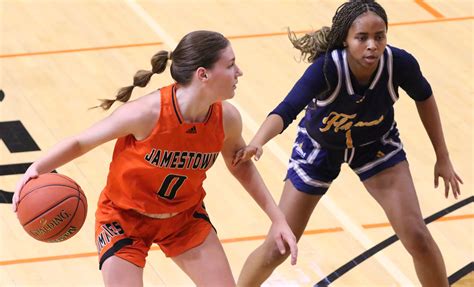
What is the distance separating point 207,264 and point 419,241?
4.30 feet

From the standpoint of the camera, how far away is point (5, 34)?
11.4 meters

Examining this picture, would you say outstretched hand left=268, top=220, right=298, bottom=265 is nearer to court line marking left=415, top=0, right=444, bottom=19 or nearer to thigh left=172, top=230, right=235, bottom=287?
thigh left=172, top=230, right=235, bottom=287

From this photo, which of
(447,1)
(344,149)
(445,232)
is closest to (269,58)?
(447,1)

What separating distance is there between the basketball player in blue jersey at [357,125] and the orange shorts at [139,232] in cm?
64

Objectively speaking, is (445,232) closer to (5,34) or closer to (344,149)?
(344,149)

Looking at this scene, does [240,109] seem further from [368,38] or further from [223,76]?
[223,76]

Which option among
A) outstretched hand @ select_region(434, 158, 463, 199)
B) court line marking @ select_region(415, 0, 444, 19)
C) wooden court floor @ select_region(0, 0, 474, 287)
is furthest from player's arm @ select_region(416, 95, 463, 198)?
court line marking @ select_region(415, 0, 444, 19)

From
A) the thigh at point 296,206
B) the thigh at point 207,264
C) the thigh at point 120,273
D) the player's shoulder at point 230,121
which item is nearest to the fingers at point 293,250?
the thigh at point 207,264

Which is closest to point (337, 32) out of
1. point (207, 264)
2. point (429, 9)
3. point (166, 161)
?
point (166, 161)

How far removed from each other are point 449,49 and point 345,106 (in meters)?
4.98

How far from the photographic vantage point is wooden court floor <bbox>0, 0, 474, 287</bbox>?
768 cm

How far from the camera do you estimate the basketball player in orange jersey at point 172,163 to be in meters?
5.57

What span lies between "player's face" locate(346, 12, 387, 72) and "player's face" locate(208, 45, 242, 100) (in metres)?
0.91

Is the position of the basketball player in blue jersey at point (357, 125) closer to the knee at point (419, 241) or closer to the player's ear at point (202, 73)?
the knee at point (419, 241)
